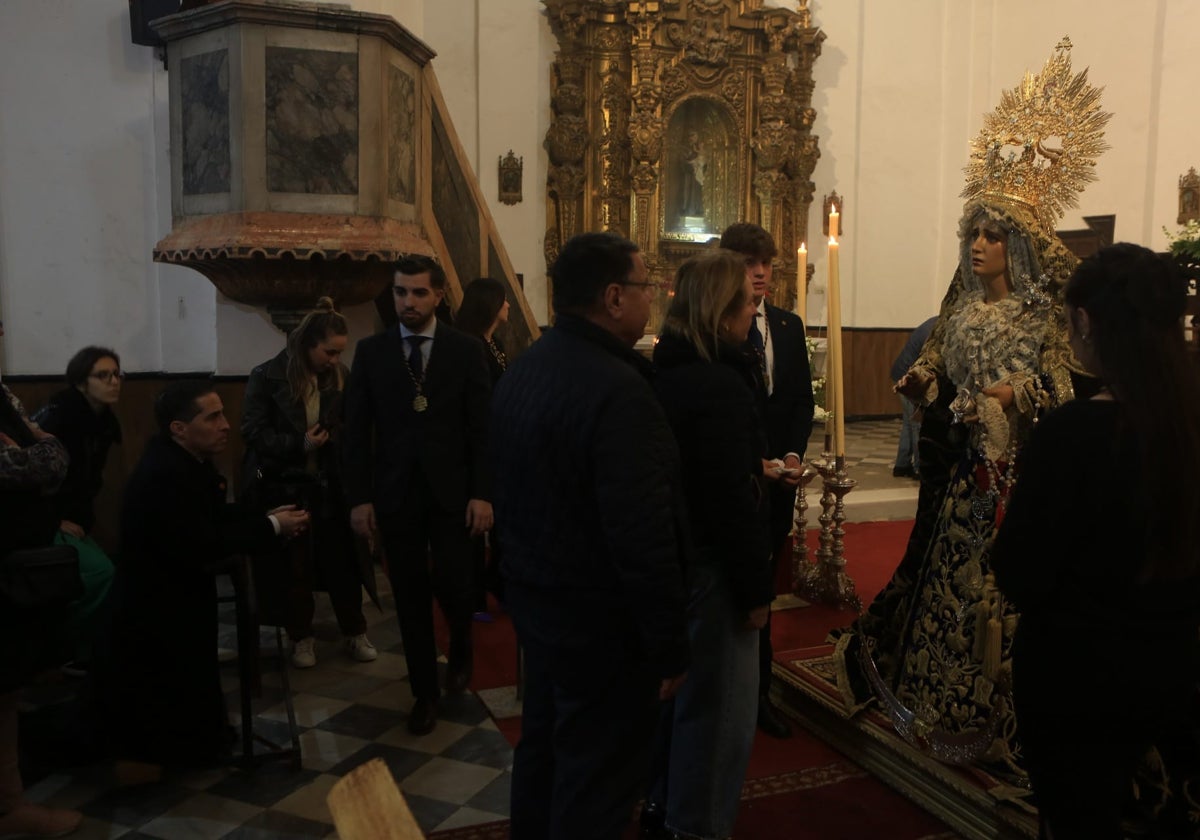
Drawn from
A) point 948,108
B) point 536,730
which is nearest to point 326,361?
point 536,730

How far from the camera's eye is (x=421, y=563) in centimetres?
358

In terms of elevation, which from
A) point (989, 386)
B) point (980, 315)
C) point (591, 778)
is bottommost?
point (591, 778)

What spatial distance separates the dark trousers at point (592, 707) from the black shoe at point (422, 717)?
1.49 metres

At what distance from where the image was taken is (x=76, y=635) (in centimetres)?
378

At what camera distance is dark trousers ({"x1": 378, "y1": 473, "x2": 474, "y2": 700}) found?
355cm

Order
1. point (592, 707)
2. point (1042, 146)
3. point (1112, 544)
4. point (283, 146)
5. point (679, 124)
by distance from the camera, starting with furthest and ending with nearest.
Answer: point (679, 124), point (283, 146), point (1042, 146), point (592, 707), point (1112, 544)

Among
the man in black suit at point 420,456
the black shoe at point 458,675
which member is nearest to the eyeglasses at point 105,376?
the man in black suit at point 420,456

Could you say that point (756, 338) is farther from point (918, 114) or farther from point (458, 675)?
point (918, 114)

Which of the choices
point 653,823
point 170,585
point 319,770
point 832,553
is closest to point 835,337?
point 832,553

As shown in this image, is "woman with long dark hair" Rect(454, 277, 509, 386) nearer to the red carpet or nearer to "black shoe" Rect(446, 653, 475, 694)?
"black shoe" Rect(446, 653, 475, 694)

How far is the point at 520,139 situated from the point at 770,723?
28.9ft

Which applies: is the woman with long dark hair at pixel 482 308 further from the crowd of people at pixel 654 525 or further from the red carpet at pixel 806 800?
the red carpet at pixel 806 800

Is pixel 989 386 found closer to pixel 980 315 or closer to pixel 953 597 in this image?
pixel 980 315

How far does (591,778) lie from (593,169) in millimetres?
9931
